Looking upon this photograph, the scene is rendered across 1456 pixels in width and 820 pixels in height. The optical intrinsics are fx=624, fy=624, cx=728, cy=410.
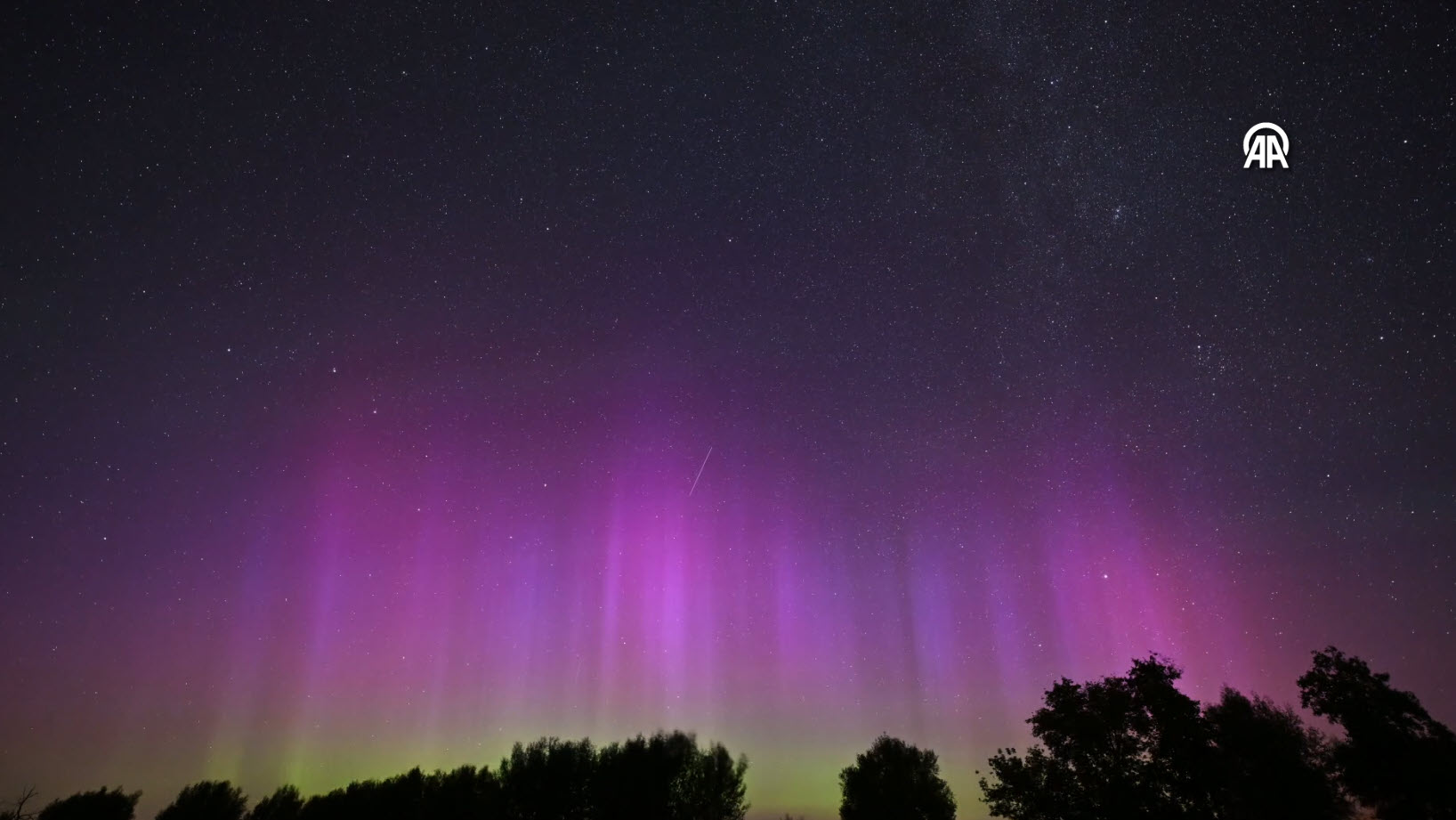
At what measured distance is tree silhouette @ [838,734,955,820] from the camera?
174ft

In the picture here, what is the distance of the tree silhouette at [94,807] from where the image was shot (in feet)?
210

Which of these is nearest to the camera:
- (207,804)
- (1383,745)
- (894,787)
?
(1383,745)

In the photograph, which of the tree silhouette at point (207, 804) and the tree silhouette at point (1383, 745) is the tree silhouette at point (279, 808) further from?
the tree silhouette at point (1383, 745)

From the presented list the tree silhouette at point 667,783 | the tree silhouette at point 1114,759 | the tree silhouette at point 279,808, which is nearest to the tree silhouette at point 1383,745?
the tree silhouette at point 1114,759

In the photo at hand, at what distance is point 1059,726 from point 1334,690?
523 inches

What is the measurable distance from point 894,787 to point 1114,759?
28612 millimetres

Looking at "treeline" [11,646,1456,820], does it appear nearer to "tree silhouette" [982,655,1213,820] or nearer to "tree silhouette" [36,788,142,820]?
"tree silhouette" [982,655,1213,820]

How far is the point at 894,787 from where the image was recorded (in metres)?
54.4

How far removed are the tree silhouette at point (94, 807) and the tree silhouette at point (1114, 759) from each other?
3430 inches

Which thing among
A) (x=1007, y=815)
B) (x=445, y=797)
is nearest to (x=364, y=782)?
(x=445, y=797)

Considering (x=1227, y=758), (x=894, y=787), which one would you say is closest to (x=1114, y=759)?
(x=1227, y=758)

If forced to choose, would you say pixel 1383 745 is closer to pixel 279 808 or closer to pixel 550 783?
pixel 550 783

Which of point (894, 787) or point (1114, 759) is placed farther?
point (894, 787)

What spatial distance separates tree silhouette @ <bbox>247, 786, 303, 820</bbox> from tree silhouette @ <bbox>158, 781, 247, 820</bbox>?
1611 millimetres
